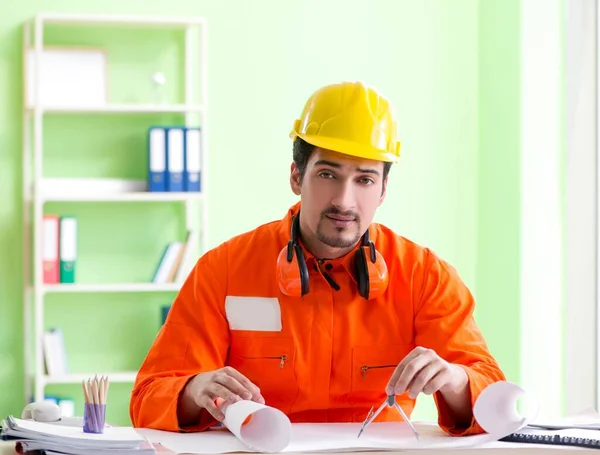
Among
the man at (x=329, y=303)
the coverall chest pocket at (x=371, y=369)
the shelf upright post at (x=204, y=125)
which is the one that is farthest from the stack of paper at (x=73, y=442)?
the shelf upright post at (x=204, y=125)

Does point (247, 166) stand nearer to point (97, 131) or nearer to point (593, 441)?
point (97, 131)

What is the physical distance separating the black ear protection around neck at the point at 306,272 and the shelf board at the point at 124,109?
2309mm

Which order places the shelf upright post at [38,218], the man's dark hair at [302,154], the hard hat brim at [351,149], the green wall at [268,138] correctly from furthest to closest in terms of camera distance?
1. the green wall at [268,138]
2. the shelf upright post at [38,218]
3. the man's dark hair at [302,154]
4. the hard hat brim at [351,149]

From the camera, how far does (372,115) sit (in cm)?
203

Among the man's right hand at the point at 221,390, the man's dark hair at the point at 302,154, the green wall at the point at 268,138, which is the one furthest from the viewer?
the green wall at the point at 268,138

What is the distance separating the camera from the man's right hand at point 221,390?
68.0 inches

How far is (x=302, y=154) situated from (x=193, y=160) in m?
2.18

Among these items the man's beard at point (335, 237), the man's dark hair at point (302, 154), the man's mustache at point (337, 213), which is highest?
the man's dark hair at point (302, 154)

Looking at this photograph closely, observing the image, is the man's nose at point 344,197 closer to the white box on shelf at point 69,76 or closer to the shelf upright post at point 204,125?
the shelf upright post at point 204,125

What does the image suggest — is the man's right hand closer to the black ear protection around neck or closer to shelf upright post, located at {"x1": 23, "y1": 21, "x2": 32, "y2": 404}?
the black ear protection around neck

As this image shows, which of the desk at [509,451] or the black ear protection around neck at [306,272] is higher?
the black ear protection around neck at [306,272]

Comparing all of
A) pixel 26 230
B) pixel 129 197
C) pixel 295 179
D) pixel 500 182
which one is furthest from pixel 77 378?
pixel 295 179

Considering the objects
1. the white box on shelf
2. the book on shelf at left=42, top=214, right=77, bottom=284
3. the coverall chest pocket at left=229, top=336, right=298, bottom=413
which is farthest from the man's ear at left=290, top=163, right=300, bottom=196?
the white box on shelf

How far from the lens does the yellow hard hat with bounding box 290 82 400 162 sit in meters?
2.00
